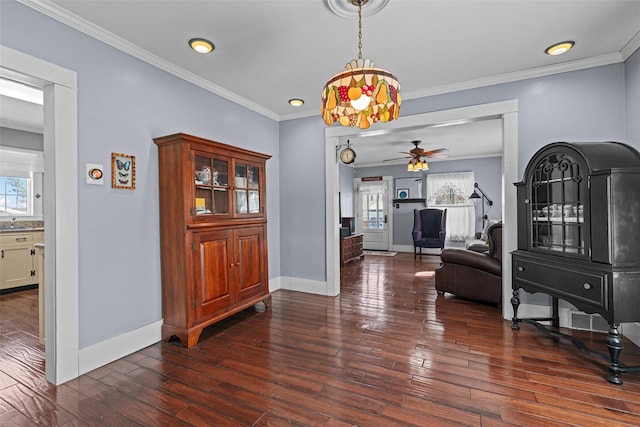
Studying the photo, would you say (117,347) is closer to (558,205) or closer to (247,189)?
(247,189)

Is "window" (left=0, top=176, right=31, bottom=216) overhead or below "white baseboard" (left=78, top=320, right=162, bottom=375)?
overhead

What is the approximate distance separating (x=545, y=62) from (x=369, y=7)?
203 cm

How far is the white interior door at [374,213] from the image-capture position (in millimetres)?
8461

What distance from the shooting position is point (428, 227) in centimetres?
761

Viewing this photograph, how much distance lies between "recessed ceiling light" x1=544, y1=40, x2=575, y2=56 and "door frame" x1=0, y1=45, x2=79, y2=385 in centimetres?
389

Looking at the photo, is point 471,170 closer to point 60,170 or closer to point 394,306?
point 394,306

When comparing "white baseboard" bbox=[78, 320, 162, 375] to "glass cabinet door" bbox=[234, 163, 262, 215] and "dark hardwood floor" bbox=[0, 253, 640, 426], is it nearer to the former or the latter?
"dark hardwood floor" bbox=[0, 253, 640, 426]

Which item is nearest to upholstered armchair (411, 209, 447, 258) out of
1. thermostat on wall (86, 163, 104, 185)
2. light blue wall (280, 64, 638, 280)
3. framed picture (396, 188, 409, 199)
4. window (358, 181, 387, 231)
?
framed picture (396, 188, 409, 199)

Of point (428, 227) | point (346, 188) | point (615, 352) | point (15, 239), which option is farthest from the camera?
point (346, 188)

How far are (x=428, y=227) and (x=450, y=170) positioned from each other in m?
1.60

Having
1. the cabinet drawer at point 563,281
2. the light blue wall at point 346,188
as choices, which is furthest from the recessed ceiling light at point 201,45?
the light blue wall at point 346,188

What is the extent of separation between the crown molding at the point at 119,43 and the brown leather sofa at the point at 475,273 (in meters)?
3.45

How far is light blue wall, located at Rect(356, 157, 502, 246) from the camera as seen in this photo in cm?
727

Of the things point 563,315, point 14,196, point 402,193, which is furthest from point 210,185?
point 402,193
